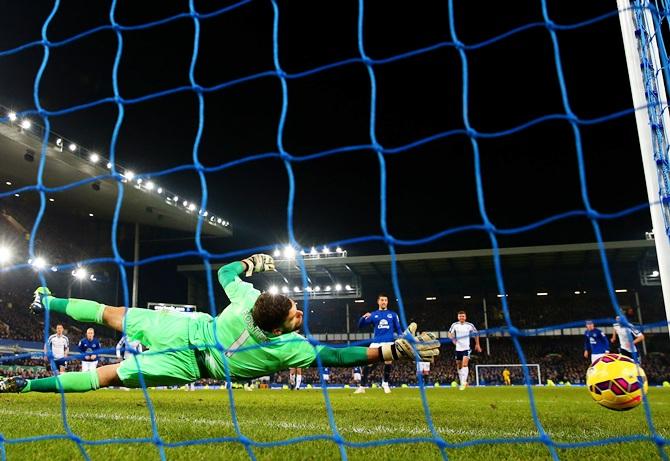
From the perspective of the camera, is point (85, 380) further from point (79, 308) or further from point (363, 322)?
point (363, 322)

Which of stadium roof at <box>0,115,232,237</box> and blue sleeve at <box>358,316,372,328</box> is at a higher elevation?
stadium roof at <box>0,115,232,237</box>

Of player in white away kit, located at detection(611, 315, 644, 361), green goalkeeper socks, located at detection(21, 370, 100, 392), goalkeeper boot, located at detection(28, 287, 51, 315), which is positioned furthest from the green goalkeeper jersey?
player in white away kit, located at detection(611, 315, 644, 361)

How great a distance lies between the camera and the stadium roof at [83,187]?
23688mm

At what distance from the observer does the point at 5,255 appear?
27766 millimetres

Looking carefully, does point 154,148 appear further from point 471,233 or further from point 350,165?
point 471,233

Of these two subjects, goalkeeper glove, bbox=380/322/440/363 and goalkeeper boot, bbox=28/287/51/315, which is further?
goalkeeper boot, bbox=28/287/51/315

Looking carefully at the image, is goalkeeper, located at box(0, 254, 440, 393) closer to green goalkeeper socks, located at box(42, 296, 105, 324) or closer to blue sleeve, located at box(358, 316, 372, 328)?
green goalkeeper socks, located at box(42, 296, 105, 324)

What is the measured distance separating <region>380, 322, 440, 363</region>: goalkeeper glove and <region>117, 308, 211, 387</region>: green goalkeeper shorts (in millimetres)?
1404

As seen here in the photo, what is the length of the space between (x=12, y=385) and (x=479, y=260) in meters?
29.7

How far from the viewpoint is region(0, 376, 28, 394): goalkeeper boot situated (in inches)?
193

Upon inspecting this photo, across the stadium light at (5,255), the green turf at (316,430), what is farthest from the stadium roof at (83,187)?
the green turf at (316,430)

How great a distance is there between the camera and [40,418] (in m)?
5.75

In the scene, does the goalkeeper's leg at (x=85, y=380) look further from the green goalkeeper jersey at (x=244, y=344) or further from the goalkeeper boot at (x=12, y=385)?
the green goalkeeper jersey at (x=244, y=344)

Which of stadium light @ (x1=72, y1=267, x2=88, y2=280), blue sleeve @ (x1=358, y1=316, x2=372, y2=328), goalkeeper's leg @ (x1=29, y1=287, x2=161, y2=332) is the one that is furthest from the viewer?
stadium light @ (x1=72, y1=267, x2=88, y2=280)
